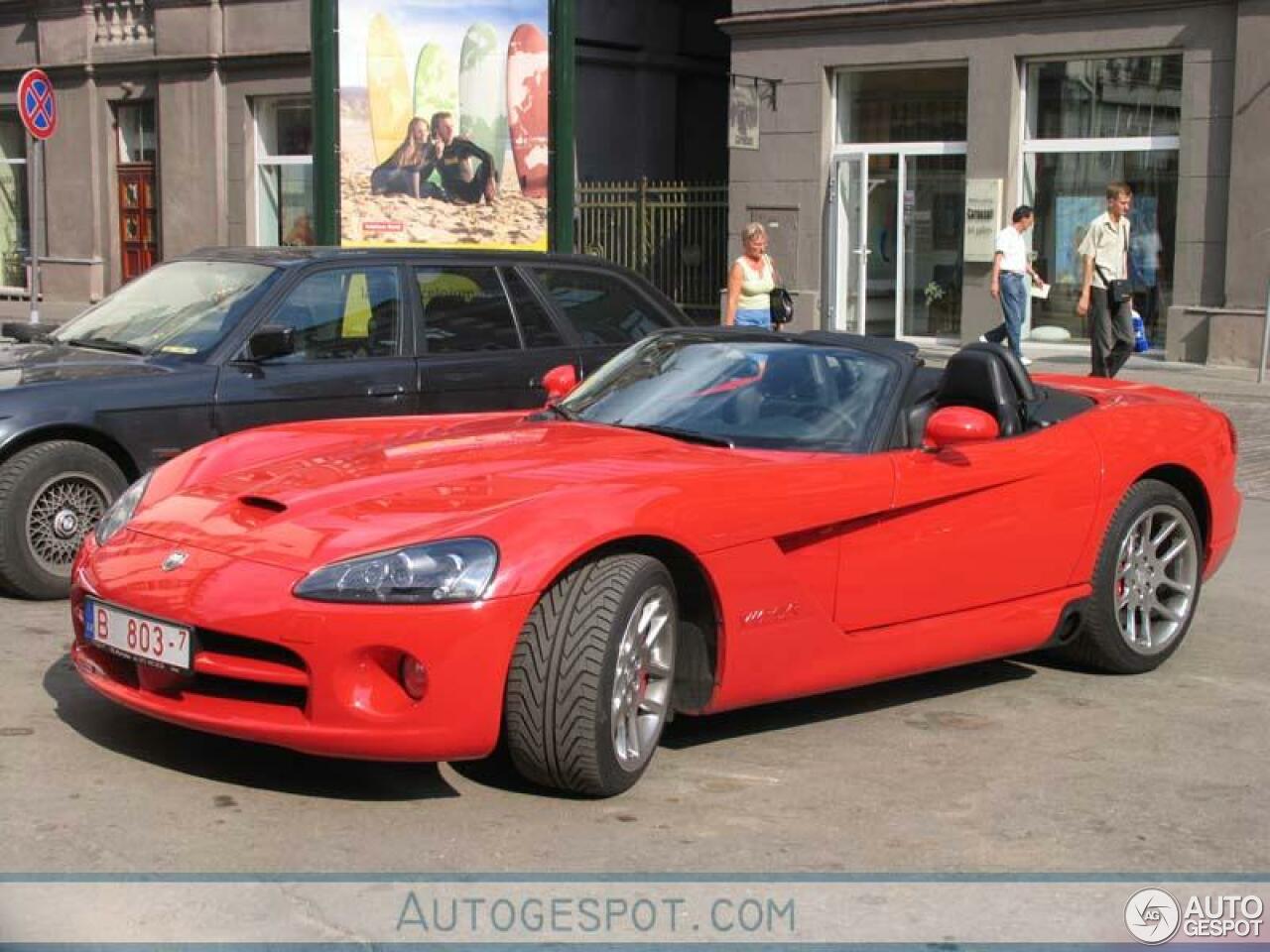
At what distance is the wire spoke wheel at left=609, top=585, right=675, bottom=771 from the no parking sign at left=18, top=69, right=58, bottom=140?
15728mm

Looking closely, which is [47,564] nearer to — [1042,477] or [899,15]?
[1042,477]

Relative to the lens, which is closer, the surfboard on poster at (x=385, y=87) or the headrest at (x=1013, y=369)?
the headrest at (x=1013, y=369)

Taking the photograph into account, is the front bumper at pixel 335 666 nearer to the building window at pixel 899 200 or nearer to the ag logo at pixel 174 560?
the ag logo at pixel 174 560

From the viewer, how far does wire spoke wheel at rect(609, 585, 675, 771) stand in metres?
4.85

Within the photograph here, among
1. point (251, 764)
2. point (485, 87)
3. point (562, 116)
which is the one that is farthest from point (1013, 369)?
point (485, 87)

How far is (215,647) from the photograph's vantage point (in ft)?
15.6

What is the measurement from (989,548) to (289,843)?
2.59m

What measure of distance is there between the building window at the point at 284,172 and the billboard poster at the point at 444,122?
486 centimetres

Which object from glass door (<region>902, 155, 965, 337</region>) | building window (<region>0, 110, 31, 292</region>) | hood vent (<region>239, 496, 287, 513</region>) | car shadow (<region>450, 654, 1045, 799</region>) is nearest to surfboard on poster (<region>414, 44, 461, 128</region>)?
glass door (<region>902, 155, 965, 337</region>)

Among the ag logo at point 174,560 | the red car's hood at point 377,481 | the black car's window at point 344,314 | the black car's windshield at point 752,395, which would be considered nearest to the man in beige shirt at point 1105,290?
the black car's window at point 344,314

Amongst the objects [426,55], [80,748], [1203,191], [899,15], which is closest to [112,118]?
[426,55]

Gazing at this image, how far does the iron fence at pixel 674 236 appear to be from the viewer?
23219mm

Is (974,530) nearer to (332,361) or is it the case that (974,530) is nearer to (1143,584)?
(1143,584)

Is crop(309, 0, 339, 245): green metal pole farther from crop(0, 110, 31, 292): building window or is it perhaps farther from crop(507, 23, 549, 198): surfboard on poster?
crop(0, 110, 31, 292): building window
